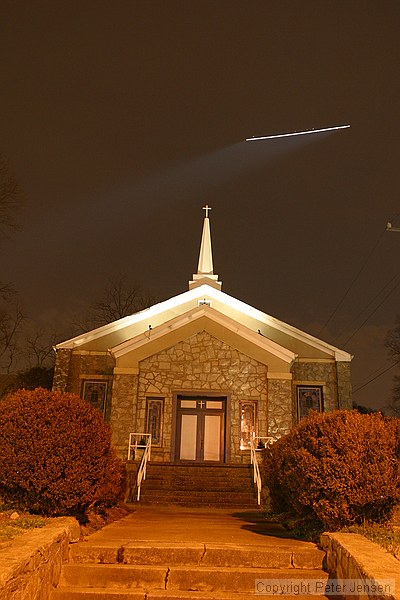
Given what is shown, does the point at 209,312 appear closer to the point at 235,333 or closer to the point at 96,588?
the point at 235,333

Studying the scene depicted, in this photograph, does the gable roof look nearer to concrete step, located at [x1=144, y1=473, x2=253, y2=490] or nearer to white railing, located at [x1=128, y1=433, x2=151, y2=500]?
white railing, located at [x1=128, y1=433, x2=151, y2=500]

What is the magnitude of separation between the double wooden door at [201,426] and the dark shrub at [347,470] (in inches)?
441

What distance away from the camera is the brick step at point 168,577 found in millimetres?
5938

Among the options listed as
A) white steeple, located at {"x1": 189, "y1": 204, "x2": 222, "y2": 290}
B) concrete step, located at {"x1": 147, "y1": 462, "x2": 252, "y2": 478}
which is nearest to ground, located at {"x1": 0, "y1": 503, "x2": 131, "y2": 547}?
concrete step, located at {"x1": 147, "y1": 462, "x2": 252, "y2": 478}

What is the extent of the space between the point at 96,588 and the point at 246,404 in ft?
43.5

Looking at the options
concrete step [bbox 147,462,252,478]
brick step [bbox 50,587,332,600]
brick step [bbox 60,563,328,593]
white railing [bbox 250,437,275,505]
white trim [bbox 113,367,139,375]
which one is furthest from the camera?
white trim [bbox 113,367,139,375]

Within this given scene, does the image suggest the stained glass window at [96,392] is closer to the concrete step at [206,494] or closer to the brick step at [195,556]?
the concrete step at [206,494]

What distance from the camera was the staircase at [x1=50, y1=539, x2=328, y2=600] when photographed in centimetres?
571

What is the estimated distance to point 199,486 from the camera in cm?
1512

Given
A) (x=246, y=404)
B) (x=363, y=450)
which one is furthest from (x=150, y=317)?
(x=363, y=450)

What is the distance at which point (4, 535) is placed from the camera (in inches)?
233

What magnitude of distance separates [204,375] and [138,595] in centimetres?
1350

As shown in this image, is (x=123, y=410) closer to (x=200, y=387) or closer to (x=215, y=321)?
(x=200, y=387)

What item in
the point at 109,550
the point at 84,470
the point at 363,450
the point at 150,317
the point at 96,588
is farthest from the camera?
the point at 150,317
